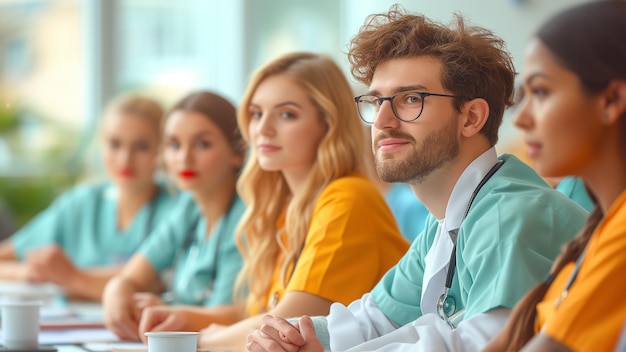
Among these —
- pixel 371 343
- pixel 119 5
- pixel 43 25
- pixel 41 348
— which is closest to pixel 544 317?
pixel 371 343

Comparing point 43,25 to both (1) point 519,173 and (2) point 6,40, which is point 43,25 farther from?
(1) point 519,173

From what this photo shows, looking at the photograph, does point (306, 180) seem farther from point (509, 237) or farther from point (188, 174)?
point (509, 237)

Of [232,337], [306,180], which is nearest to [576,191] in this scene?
[306,180]

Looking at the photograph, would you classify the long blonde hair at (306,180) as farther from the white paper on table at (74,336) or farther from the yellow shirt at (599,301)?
the yellow shirt at (599,301)

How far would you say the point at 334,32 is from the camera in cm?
538

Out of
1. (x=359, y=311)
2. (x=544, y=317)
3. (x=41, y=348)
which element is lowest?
(x=41, y=348)

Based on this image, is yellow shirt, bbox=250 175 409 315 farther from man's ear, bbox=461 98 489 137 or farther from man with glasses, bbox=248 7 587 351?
man's ear, bbox=461 98 489 137

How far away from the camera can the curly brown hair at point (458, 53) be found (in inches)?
63.4

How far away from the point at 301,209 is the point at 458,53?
710 mm

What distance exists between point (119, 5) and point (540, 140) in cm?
425

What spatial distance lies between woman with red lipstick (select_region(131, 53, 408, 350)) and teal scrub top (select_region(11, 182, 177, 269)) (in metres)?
1.15

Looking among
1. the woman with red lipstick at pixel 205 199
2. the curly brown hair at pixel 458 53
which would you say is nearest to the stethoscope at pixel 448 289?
the curly brown hair at pixel 458 53

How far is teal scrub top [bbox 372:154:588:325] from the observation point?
134 cm

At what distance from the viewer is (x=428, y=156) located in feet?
5.19
